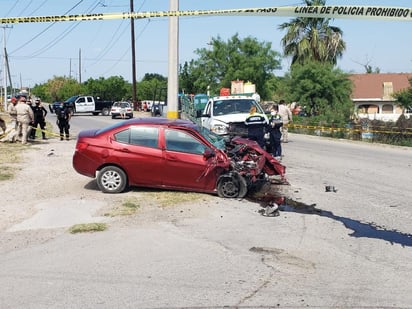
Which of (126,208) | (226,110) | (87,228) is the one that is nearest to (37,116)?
(226,110)

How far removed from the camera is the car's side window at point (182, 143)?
10.1 m

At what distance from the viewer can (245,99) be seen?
18.0 metres

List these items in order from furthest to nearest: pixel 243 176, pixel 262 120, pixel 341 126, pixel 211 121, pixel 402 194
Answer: pixel 341 126 → pixel 211 121 → pixel 262 120 → pixel 402 194 → pixel 243 176

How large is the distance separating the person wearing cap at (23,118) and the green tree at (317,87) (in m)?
19.7

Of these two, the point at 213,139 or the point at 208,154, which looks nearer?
the point at 208,154

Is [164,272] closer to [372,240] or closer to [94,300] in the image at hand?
[94,300]

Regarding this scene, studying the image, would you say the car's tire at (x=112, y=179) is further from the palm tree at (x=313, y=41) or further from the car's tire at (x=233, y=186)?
the palm tree at (x=313, y=41)

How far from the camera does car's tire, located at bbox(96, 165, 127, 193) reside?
33.6 feet

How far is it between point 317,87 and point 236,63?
19465 millimetres

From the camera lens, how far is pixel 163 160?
1002 centimetres

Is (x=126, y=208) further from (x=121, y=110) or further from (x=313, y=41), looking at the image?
(x=121, y=110)

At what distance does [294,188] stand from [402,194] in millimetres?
2158

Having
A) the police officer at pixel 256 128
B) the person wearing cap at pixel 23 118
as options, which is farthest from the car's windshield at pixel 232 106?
the person wearing cap at pixel 23 118

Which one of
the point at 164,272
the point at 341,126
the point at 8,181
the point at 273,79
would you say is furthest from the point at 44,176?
the point at 273,79
